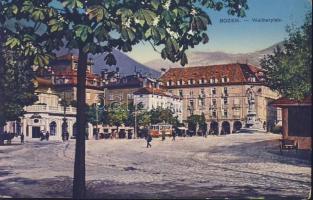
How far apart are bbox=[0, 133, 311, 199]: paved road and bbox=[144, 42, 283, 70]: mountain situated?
5.47 ft

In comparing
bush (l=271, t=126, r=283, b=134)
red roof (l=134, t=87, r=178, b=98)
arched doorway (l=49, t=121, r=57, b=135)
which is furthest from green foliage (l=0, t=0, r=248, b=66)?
bush (l=271, t=126, r=283, b=134)

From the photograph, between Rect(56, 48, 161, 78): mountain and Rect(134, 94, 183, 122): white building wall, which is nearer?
Rect(56, 48, 161, 78): mountain

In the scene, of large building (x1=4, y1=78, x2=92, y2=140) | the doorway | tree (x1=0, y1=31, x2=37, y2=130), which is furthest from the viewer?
large building (x1=4, y1=78, x2=92, y2=140)

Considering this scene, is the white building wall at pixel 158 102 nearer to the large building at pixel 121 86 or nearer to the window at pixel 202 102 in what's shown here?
the large building at pixel 121 86

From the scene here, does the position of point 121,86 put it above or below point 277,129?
above

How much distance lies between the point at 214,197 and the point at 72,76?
383cm

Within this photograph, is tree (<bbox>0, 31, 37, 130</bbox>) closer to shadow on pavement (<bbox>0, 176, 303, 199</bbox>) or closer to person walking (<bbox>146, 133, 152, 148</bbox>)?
shadow on pavement (<bbox>0, 176, 303, 199</bbox>)

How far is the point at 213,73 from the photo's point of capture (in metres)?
10.0

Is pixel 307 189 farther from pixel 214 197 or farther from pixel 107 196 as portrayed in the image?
pixel 107 196

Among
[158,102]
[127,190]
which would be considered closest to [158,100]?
[158,102]

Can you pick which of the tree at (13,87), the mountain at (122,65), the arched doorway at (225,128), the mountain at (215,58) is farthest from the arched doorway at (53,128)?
the arched doorway at (225,128)

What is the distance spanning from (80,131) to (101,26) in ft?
8.21

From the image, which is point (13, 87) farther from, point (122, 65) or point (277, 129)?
point (277, 129)

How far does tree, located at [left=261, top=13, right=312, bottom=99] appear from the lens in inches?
339
